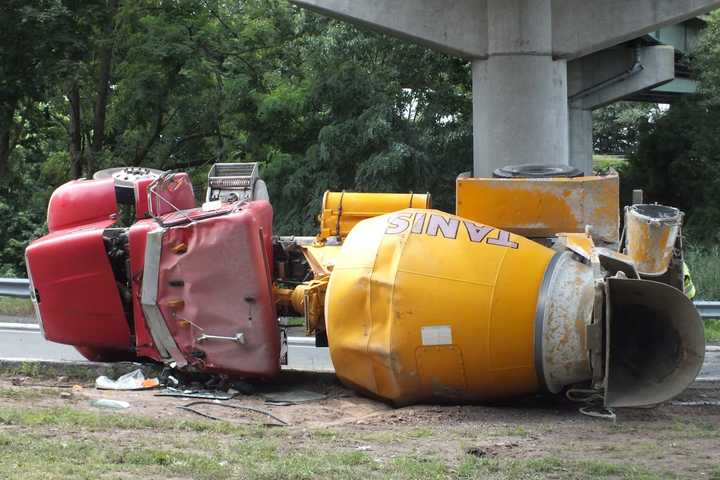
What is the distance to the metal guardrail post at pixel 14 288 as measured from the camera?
14891 mm

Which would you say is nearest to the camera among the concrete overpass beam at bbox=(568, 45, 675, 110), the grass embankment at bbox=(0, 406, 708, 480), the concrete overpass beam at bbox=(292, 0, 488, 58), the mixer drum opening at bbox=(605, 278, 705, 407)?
the grass embankment at bbox=(0, 406, 708, 480)

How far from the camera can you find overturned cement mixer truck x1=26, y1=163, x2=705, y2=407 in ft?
26.8

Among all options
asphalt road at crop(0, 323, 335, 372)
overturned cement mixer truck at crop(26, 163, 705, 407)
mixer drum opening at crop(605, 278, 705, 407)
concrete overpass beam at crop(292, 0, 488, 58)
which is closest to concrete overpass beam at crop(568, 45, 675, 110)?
concrete overpass beam at crop(292, 0, 488, 58)

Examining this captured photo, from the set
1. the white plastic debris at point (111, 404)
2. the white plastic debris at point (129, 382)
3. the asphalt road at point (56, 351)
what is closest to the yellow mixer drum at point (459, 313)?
the white plastic debris at point (111, 404)

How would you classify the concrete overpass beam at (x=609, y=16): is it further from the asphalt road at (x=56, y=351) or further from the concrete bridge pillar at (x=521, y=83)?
the asphalt road at (x=56, y=351)

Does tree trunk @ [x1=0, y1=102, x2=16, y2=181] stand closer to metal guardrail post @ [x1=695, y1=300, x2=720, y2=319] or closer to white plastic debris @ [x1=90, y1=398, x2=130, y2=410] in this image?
white plastic debris @ [x1=90, y1=398, x2=130, y2=410]

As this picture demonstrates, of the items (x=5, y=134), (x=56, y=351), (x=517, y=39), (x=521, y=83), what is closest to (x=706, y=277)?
(x=521, y=83)

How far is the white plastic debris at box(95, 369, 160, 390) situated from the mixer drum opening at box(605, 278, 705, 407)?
3907 mm

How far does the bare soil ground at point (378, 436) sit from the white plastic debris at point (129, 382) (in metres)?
0.22

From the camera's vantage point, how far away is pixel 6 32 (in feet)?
56.2

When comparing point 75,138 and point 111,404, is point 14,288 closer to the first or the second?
point 111,404

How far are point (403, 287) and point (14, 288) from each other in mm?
8465

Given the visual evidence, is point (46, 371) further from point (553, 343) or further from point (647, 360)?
point (647, 360)

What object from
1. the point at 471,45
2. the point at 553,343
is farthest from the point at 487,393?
the point at 471,45
